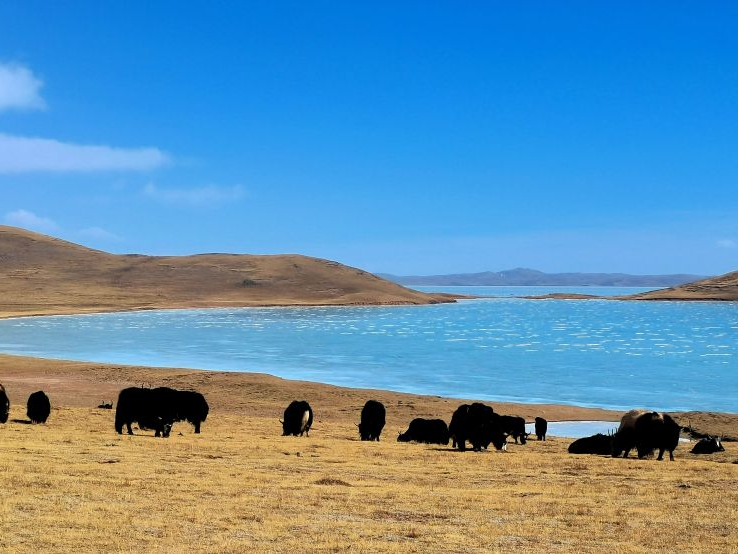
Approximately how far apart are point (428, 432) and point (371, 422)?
181 cm

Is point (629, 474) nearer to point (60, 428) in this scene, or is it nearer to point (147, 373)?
point (60, 428)

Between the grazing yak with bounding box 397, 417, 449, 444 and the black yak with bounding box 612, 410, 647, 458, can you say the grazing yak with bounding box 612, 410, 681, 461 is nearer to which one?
the black yak with bounding box 612, 410, 647, 458

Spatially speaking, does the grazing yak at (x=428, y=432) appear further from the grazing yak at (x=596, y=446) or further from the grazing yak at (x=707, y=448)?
the grazing yak at (x=707, y=448)

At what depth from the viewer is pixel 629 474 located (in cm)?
1689

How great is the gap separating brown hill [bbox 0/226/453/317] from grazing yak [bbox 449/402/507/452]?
124453 millimetres

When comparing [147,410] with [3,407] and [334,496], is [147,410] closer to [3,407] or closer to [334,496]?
[3,407]

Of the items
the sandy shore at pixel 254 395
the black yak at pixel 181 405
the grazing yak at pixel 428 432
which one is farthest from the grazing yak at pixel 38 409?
the grazing yak at pixel 428 432

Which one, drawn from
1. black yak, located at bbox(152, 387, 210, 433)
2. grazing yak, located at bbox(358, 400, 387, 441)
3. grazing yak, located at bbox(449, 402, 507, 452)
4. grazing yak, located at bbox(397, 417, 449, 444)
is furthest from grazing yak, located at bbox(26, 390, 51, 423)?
grazing yak, located at bbox(449, 402, 507, 452)

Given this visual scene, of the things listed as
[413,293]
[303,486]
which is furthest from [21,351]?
[413,293]

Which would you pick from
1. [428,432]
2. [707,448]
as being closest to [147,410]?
[428,432]

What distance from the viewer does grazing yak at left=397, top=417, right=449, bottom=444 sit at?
955 inches

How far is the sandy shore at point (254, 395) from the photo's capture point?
108 ft

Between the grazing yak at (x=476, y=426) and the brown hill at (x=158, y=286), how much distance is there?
124m

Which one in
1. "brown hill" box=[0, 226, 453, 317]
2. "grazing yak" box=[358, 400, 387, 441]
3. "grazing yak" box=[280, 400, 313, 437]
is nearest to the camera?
"grazing yak" box=[280, 400, 313, 437]
